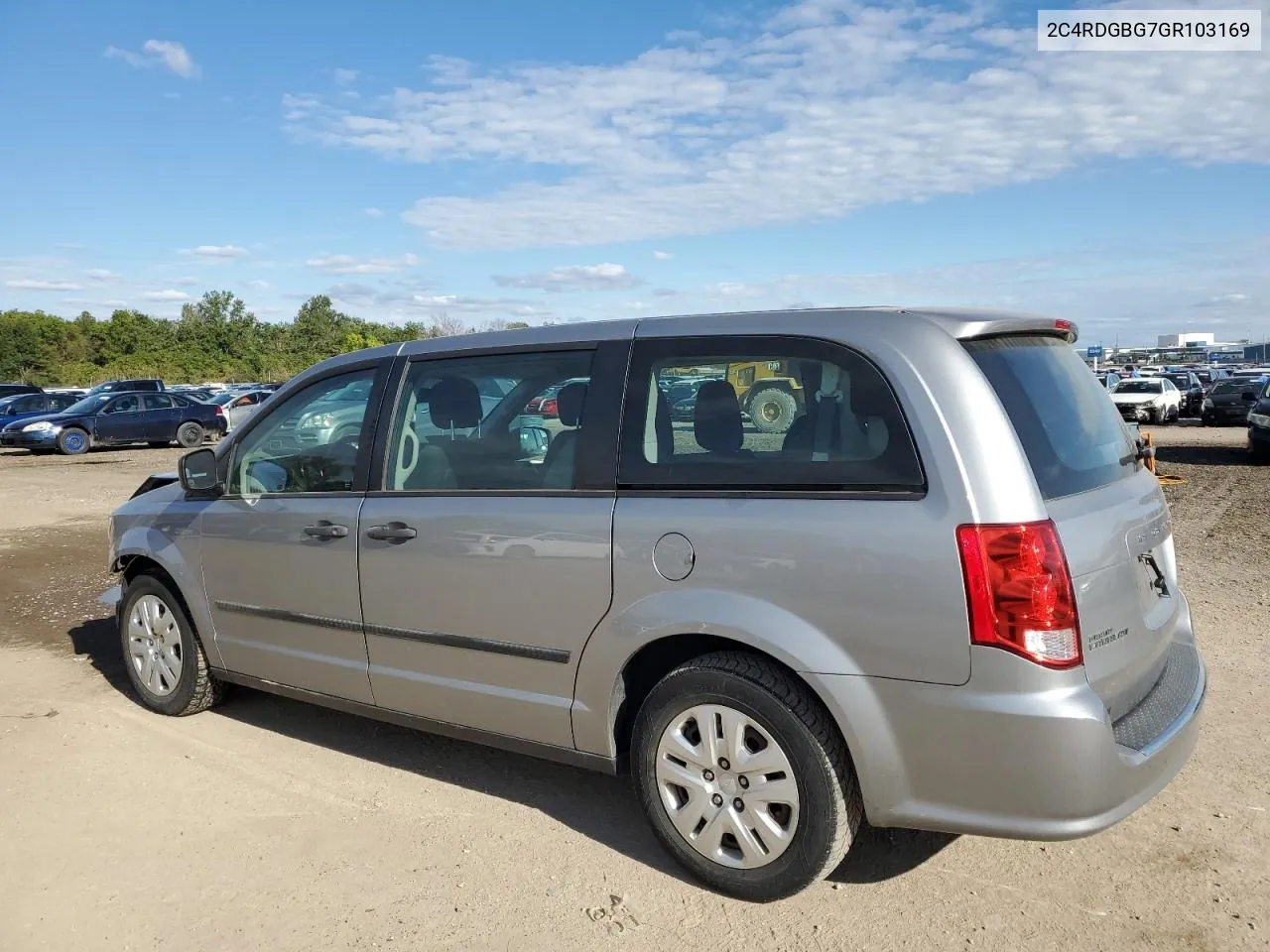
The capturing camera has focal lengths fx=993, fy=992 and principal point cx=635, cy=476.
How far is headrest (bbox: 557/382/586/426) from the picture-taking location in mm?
3621

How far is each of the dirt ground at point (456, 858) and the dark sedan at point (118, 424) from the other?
22004 millimetres

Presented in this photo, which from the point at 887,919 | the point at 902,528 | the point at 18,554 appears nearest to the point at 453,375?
the point at 902,528

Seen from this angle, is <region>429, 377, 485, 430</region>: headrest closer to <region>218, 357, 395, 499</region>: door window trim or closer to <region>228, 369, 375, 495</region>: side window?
<region>218, 357, 395, 499</region>: door window trim

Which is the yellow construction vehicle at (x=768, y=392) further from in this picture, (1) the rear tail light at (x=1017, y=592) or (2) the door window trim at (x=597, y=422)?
(1) the rear tail light at (x=1017, y=592)

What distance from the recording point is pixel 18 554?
10031 millimetres

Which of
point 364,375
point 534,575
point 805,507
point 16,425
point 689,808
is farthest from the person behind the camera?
point 16,425

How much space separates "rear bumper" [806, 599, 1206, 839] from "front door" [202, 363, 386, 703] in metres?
2.18

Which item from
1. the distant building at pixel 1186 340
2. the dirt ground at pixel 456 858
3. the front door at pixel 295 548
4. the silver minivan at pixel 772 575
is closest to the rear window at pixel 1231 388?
the dirt ground at pixel 456 858

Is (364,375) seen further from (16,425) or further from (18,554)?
(16,425)

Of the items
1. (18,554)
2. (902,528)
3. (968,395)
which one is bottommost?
(18,554)

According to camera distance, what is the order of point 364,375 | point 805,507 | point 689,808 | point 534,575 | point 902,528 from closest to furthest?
point 902,528, point 805,507, point 689,808, point 534,575, point 364,375

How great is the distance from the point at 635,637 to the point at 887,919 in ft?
3.80

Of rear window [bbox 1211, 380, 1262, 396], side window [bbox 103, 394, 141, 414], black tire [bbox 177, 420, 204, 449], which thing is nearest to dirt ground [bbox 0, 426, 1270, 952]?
side window [bbox 103, 394, 141, 414]

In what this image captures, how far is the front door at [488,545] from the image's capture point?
137 inches
